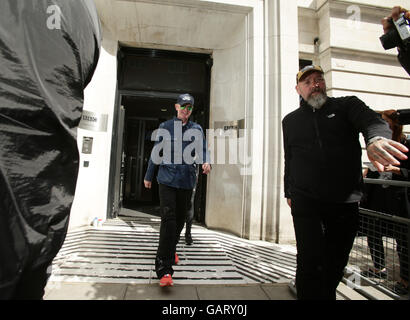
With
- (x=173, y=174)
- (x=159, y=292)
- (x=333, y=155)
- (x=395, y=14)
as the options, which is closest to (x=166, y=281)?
(x=159, y=292)

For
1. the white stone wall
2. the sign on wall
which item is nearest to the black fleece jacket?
the white stone wall

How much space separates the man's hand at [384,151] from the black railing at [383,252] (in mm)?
955

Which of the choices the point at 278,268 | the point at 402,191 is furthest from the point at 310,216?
the point at 278,268

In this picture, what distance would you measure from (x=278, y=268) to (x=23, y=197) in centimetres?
306

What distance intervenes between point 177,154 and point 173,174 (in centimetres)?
23

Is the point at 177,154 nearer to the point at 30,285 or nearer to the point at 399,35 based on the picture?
the point at 30,285

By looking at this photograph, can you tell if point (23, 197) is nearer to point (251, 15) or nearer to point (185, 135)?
point (185, 135)

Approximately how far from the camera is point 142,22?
4.62 meters

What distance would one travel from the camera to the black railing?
77.9 inches

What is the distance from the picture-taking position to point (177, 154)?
2488 mm

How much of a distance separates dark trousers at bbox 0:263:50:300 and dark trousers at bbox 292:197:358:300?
1.61 meters

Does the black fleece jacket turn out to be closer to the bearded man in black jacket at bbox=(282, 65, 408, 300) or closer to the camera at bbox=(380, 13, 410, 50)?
the bearded man in black jacket at bbox=(282, 65, 408, 300)

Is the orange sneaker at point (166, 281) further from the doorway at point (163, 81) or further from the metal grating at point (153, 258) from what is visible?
the doorway at point (163, 81)

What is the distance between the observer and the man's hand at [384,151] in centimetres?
111
